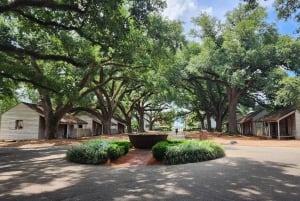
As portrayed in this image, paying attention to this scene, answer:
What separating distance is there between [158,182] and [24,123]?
27684 millimetres

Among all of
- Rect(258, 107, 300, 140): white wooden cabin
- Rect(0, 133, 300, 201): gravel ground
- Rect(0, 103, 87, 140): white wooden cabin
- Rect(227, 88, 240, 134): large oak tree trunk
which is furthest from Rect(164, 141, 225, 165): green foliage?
Rect(0, 103, 87, 140): white wooden cabin

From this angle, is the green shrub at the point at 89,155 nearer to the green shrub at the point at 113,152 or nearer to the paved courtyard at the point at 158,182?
the green shrub at the point at 113,152

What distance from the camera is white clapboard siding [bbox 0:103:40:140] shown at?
105ft

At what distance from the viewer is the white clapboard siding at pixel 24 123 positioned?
32.1 m

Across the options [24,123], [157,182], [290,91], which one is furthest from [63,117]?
[157,182]

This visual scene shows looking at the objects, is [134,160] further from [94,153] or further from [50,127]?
[50,127]

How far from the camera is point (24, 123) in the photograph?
32344 millimetres

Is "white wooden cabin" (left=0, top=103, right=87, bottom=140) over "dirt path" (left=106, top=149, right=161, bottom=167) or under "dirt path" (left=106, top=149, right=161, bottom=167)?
over

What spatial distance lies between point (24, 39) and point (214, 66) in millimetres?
19487

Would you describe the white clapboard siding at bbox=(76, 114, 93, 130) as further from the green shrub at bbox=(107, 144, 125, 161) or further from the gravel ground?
the gravel ground

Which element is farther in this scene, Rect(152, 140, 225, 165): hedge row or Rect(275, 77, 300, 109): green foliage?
Rect(275, 77, 300, 109): green foliage

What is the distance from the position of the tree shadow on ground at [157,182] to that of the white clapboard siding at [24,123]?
2177cm

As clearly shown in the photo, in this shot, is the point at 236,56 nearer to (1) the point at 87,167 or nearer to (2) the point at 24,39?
(2) the point at 24,39

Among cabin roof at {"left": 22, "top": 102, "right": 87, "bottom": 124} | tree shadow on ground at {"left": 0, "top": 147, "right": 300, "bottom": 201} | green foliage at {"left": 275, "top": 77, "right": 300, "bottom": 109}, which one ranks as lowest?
tree shadow on ground at {"left": 0, "top": 147, "right": 300, "bottom": 201}
